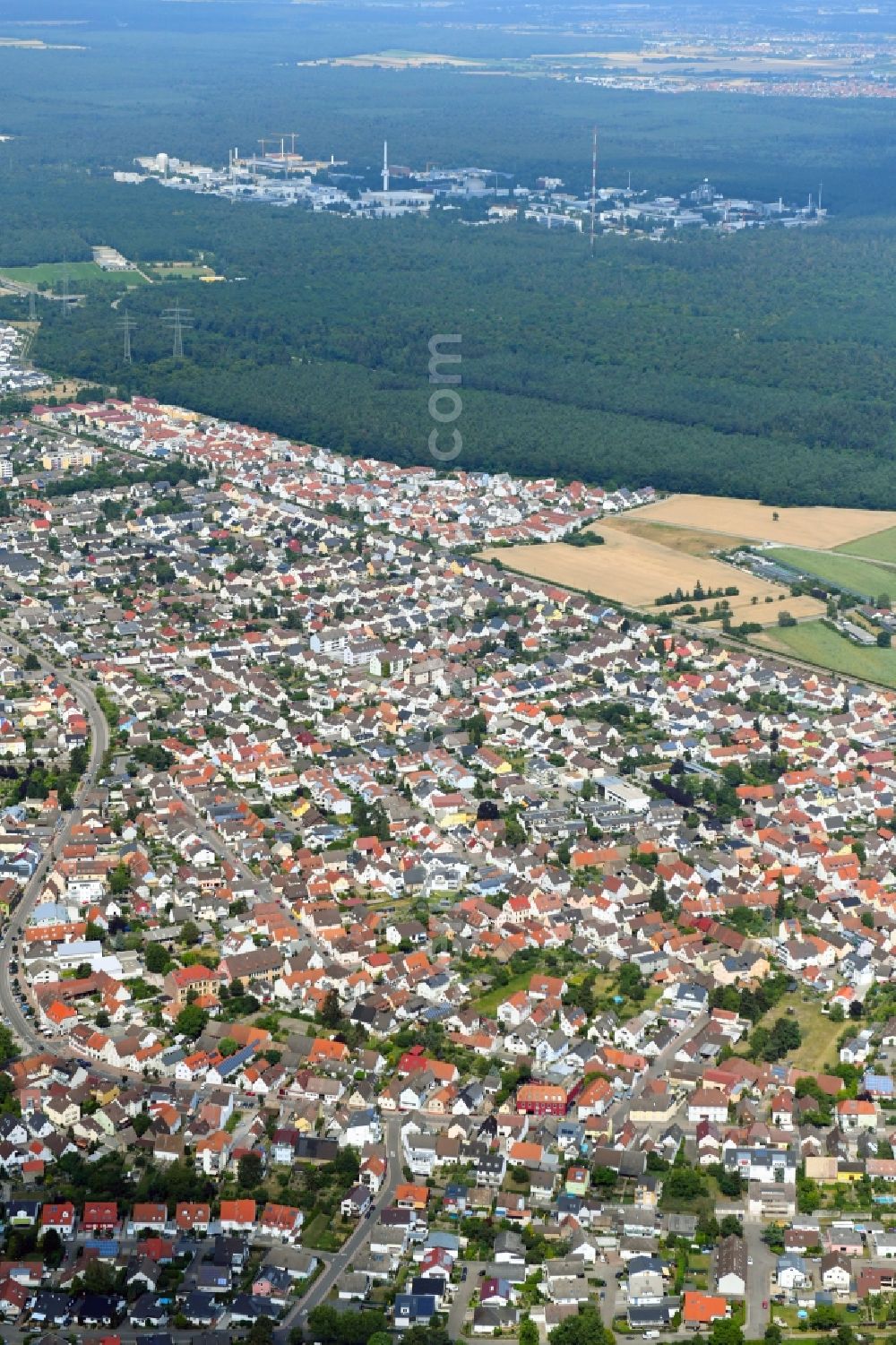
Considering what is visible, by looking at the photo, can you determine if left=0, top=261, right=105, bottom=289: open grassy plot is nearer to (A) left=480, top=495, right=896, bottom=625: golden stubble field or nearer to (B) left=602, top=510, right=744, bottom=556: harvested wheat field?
(A) left=480, top=495, right=896, bottom=625: golden stubble field

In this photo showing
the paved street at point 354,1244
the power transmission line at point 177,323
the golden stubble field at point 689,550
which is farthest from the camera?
the power transmission line at point 177,323

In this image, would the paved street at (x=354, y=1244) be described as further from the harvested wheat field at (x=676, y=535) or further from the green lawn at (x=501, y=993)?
the harvested wheat field at (x=676, y=535)

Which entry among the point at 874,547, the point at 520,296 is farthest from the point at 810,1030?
the point at 520,296

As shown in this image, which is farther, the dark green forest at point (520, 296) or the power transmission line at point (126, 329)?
the power transmission line at point (126, 329)

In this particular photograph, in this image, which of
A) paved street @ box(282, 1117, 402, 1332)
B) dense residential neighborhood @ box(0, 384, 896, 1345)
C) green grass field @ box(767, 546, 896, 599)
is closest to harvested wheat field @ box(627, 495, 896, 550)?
green grass field @ box(767, 546, 896, 599)

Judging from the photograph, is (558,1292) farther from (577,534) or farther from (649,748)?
(577,534)

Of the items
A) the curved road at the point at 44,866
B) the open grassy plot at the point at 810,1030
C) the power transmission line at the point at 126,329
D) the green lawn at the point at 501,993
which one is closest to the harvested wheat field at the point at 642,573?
the curved road at the point at 44,866

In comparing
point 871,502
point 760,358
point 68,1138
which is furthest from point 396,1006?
point 760,358
